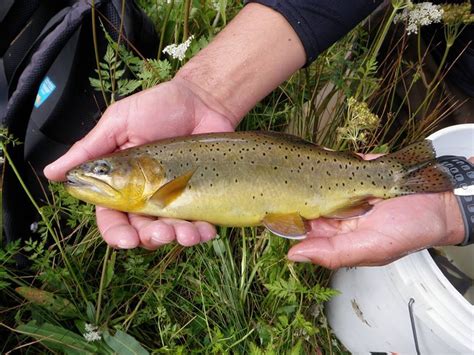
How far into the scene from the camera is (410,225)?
2.31 metres

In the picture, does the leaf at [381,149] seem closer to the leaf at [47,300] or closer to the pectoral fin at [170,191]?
the pectoral fin at [170,191]

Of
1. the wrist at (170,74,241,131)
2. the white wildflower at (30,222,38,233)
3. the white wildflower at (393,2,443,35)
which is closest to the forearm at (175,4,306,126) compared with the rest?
the wrist at (170,74,241,131)

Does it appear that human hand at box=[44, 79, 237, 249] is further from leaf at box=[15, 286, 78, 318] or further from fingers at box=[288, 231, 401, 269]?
leaf at box=[15, 286, 78, 318]

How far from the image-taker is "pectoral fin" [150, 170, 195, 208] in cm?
240

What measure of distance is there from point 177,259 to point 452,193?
174 centimetres

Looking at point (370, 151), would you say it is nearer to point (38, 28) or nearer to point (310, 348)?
point (310, 348)

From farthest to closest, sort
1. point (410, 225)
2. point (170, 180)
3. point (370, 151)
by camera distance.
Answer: point (370, 151), point (170, 180), point (410, 225)

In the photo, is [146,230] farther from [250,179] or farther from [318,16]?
[318,16]

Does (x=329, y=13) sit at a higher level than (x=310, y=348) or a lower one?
higher

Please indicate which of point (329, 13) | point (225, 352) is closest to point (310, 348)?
point (225, 352)

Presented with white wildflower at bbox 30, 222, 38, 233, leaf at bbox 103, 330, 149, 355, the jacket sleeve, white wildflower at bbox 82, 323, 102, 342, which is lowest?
leaf at bbox 103, 330, 149, 355

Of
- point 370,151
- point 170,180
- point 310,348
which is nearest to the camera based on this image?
point 170,180

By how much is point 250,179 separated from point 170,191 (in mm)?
446

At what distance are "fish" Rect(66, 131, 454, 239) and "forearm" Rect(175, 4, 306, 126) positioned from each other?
0.38 meters
